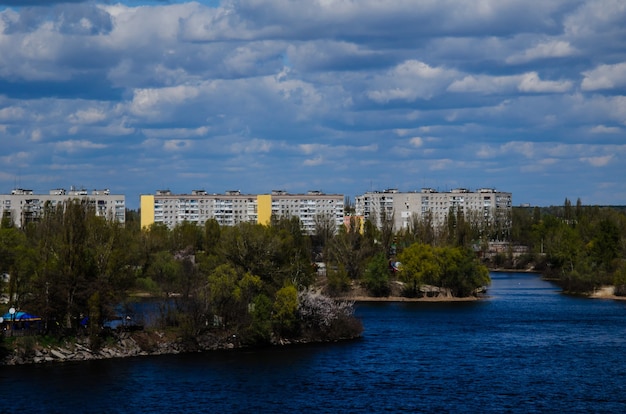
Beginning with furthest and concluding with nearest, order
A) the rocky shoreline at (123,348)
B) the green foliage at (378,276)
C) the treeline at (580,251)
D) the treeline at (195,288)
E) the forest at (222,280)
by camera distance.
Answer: the treeline at (580,251) < the green foliage at (378,276) < the forest at (222,280) < the treeline at (195,288) < the rocky shoreline at (123,348)

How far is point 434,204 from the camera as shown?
15062 cm

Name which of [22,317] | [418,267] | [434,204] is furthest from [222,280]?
[434,204]

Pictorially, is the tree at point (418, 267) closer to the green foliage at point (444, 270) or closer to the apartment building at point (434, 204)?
the green foliage at point (444, 270)

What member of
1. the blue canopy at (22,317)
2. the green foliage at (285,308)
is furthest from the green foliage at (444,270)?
the blue canopy at (22,317)

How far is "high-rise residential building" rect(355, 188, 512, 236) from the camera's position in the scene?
14675 cm

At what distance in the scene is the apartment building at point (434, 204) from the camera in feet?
481

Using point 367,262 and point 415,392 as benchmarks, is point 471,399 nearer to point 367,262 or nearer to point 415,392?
point 415,392

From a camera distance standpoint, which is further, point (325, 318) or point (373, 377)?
point (325, 318)

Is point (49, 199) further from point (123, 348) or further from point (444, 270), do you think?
point (123, 348)

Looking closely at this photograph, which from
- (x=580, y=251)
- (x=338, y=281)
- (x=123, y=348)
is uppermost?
(x=580, y=251)

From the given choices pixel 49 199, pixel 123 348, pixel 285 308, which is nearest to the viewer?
pixel 123 348

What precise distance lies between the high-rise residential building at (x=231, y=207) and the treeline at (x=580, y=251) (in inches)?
1169

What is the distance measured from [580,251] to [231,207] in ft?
194

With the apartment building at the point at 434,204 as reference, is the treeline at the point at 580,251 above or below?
below
